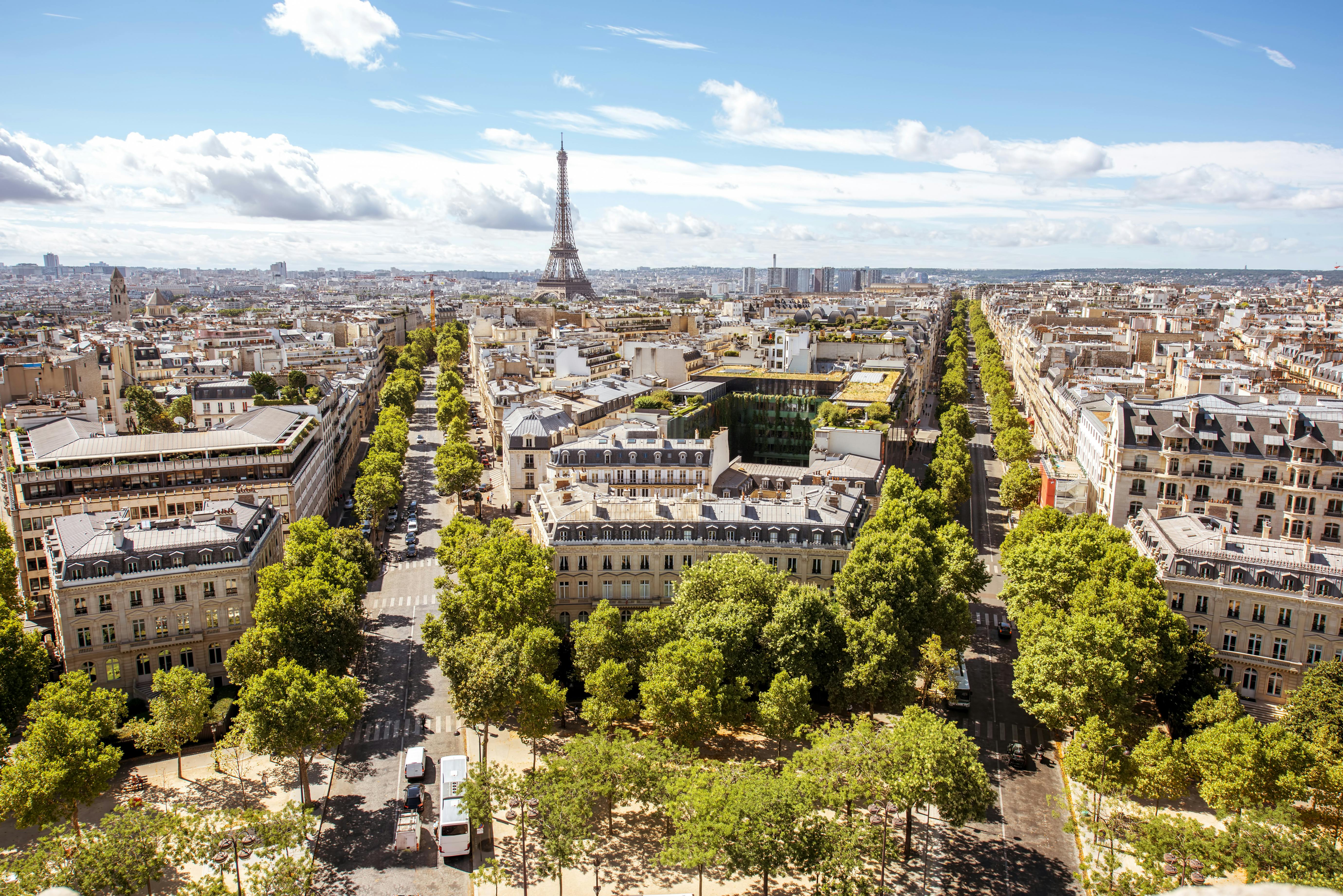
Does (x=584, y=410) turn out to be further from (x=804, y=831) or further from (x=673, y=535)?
(x=804, y=831)

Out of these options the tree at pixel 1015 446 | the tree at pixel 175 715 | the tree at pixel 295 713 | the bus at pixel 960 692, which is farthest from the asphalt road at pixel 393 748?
the tree at pixel 1015 446

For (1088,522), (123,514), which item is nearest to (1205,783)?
(1088,522)

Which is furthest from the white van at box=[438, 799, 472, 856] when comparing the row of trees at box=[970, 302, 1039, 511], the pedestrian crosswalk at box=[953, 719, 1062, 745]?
the row of trees at box=[970, 302, 1039, 511]

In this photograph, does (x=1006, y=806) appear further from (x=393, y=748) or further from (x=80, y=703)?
(x=80, y=703)

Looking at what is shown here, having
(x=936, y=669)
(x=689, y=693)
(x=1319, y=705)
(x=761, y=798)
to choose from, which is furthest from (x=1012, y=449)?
(x=761, y=798)

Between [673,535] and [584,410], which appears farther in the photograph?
[584,410]

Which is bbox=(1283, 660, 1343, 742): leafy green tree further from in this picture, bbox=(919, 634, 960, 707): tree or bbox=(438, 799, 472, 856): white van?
bbox=(438, 799, 472, 856): white van
